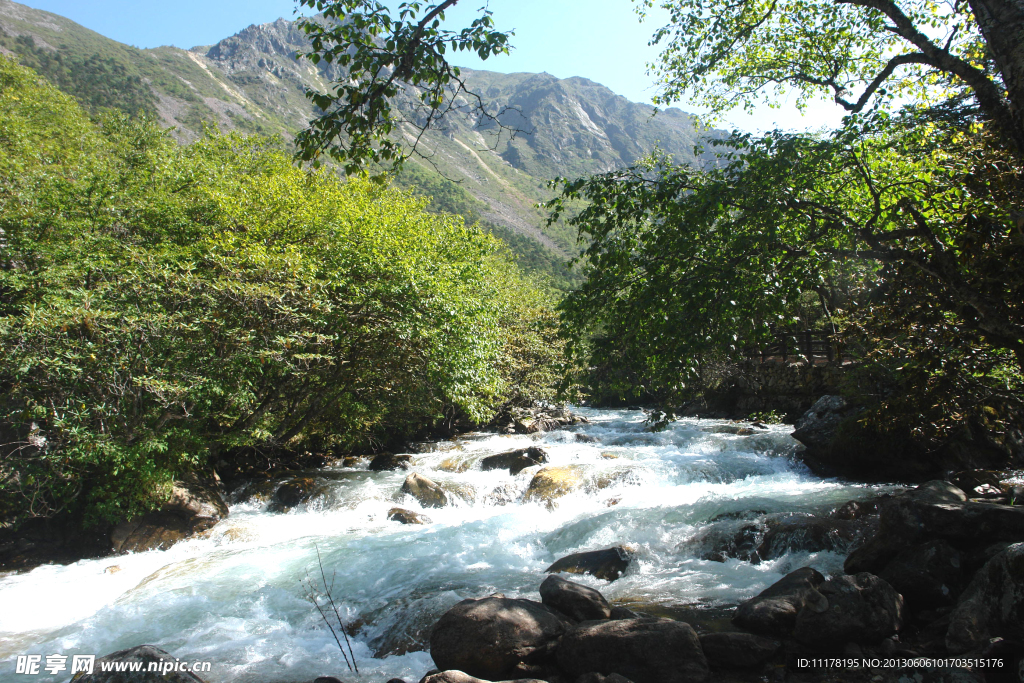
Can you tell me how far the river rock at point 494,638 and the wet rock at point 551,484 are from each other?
6.30 meters

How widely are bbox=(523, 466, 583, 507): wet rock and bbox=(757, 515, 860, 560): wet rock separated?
486 centimetres

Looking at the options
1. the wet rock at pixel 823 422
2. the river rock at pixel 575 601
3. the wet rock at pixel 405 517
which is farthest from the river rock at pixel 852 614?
the wet rock at pixel 823 422

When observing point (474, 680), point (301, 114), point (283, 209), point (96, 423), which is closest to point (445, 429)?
Result: point (283, 209)

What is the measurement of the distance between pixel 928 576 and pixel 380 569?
7352 millimetres

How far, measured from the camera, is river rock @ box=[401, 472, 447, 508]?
12.6m

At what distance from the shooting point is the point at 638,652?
509cm

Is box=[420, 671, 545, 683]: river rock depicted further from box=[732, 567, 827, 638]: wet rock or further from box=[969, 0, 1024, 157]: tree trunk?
box=[969, 0, 1024, 157]: tree trunk

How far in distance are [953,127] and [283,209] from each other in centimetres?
1389

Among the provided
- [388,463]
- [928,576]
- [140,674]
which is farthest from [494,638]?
[388,463]

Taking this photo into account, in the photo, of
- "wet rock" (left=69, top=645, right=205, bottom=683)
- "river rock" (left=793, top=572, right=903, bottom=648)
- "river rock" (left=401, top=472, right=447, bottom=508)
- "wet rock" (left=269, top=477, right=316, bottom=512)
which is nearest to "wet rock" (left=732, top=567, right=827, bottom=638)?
"river rock" (left=793, top=572, right=903, bottom=648)

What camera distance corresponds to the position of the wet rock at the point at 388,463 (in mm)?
15500

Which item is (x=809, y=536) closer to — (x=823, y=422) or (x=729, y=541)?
(x=729, y=541)

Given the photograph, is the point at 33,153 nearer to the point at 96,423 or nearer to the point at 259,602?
the point at 96,423

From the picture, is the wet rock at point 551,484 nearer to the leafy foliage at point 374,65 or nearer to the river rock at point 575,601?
the river rock at point 575,601
